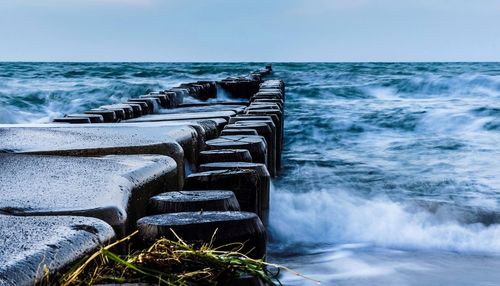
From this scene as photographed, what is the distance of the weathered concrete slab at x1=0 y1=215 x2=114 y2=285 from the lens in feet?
3.66

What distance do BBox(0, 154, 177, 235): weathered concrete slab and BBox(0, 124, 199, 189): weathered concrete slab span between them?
0.16 meters

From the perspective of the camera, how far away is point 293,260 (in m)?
3.52

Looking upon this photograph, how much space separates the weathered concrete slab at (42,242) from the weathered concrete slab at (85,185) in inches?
4.4

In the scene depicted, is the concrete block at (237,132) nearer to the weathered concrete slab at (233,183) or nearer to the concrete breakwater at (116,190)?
the concrete breakwater at (116,190)

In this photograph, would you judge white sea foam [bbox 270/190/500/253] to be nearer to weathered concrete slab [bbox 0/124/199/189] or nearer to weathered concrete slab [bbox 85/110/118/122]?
weathered concrete slab [bbox 0/124/199/189]

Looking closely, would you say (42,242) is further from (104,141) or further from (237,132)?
(237,132)

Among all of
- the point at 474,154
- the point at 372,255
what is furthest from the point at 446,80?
the point at 372,255

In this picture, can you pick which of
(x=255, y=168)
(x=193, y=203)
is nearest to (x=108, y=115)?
(x=255, y=168)

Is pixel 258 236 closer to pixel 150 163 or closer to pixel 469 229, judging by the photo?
pixel 150 163

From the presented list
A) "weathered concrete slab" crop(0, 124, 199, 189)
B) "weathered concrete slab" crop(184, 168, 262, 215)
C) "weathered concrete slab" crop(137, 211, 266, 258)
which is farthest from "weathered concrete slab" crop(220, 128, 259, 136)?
"weathered concrete slab" crop(137, 211, 266, 258)

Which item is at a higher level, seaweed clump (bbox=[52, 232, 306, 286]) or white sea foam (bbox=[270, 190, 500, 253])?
seaweed clump (bbox=[52, 232, 306, 286])

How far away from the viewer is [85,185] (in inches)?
72.9

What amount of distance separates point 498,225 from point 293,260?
196 cm

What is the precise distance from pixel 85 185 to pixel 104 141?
939 millimetres
